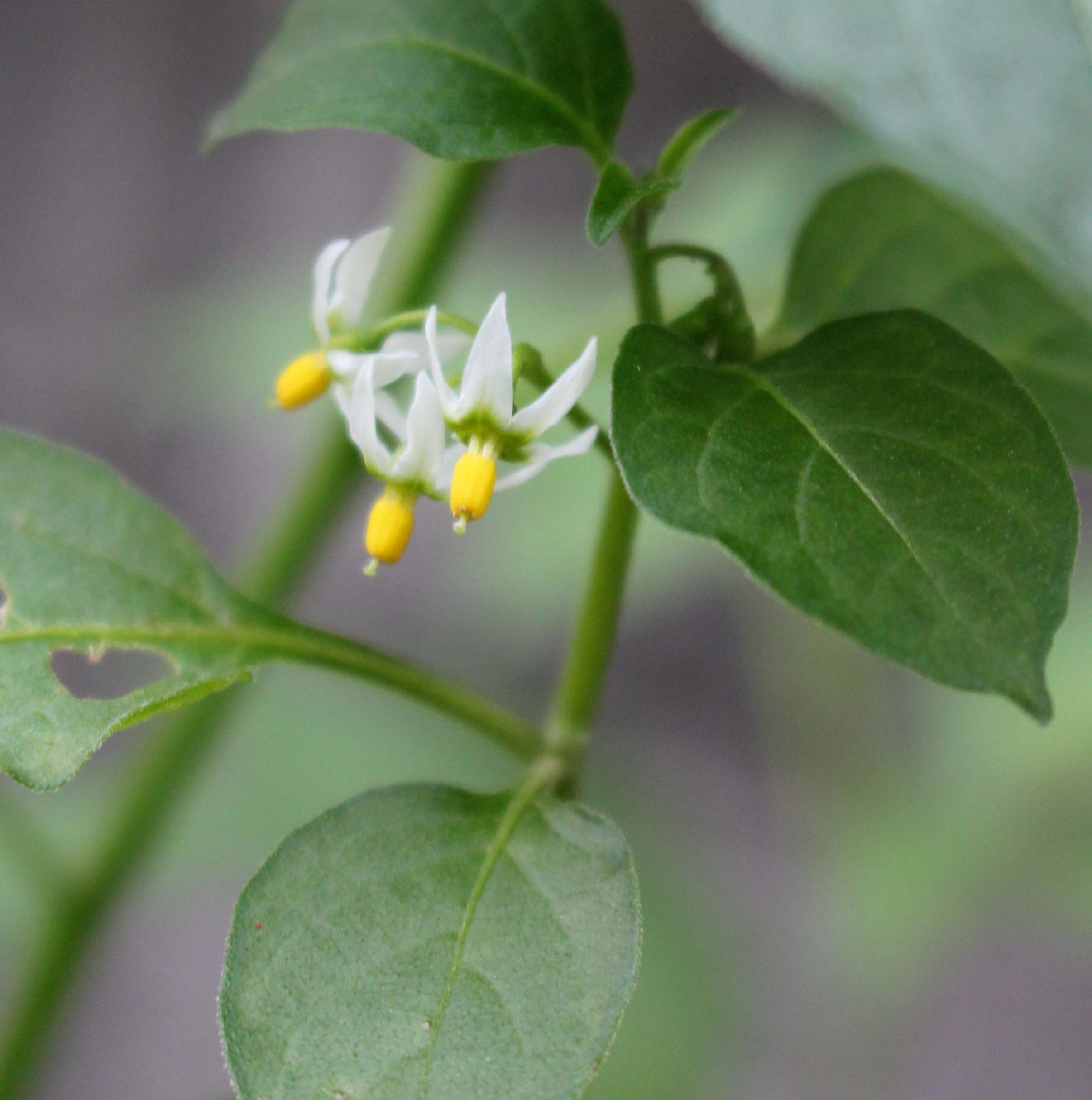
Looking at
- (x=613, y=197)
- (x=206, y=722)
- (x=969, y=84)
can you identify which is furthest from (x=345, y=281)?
(x=206, y=722)

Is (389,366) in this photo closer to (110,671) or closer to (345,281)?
(345,281)

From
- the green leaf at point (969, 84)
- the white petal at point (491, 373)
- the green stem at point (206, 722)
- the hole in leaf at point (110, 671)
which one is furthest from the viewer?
the hole in leaf at point (110, 671)

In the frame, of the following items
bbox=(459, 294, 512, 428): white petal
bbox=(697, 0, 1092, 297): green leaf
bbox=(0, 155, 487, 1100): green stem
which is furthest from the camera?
bbox=(0, 155, 487, 1100): green stem

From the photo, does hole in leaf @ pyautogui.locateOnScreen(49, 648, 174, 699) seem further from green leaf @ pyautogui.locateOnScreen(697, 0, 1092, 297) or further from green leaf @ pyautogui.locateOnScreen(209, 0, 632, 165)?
green leaf @ pyautogui.locateOnScreen(697, 0, 1092, 297)

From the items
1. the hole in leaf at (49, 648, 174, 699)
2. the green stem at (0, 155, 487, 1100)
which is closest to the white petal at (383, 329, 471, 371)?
the green stem at (0, 155, 487, 1100)

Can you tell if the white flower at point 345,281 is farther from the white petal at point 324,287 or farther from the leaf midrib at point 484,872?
the leaf midrib at point 484,872

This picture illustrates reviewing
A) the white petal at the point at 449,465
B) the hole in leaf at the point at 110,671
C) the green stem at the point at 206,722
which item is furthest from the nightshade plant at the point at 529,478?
the hole in leaf at the point at 110,671
